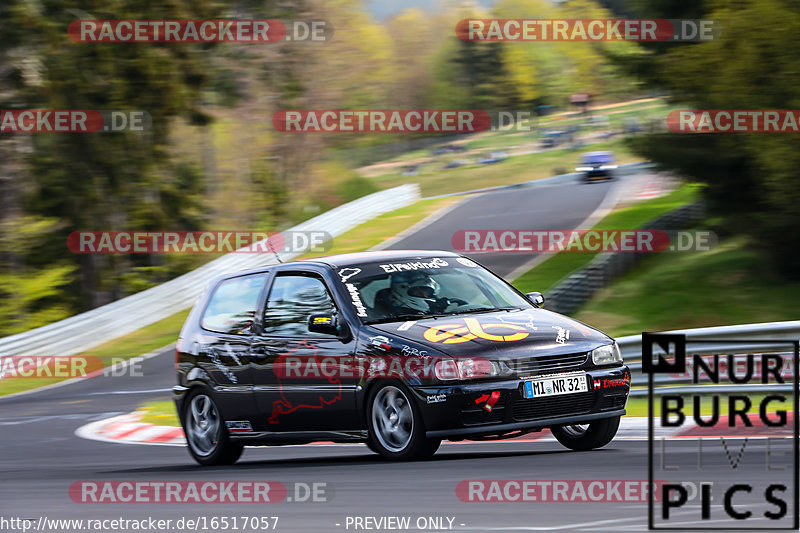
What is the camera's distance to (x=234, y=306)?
9922mm

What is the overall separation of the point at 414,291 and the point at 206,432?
7.67 ft

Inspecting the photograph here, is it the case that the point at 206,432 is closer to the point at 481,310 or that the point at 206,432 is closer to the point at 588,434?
the point at 481,310

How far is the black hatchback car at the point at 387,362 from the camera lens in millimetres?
7855

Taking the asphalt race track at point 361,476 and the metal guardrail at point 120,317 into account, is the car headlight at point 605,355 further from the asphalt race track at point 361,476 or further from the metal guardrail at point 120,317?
the metal guardrail at point 120,317

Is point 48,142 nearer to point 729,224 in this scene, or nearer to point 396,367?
point 729,224

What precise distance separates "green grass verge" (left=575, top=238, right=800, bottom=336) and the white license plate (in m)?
11.8

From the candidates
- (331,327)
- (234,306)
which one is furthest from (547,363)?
(234,306)

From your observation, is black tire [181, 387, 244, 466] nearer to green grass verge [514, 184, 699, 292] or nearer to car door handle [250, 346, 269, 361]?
car door handle [250, 346, 269, 361]

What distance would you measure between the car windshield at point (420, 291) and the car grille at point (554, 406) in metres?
1.11

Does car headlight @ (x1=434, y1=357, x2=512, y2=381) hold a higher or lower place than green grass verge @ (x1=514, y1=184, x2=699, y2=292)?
lower

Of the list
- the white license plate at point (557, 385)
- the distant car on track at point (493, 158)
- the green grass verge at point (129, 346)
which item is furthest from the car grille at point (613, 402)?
the distant car on track at point (493, 158)

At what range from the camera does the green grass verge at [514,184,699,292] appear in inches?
1017

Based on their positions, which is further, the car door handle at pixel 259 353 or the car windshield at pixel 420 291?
the car door handle at pixel 259 353

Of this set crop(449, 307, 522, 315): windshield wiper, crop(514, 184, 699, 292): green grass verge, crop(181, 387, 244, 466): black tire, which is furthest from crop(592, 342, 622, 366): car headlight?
crop(514, 184, 699, 292): green grass verge
